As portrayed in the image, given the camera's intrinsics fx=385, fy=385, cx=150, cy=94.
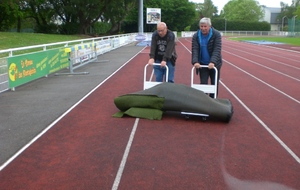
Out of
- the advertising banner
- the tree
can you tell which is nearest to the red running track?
the advertising banner

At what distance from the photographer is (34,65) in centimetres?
1161

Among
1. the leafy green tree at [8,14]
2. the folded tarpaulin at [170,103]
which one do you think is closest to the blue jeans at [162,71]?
the folded tarpaulin at [170,103]

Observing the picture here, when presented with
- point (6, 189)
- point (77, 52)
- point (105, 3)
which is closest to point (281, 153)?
point (6, 189)

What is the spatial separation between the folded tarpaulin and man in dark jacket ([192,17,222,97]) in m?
0.61

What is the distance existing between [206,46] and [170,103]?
1.30 meters

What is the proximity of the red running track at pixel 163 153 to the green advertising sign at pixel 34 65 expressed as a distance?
2.90 metres

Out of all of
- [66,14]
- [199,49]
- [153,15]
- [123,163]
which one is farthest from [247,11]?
[123,163]

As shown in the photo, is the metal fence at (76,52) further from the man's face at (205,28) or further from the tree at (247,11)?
the tree at (247,11)

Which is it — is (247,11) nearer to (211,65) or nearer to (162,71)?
(162,71)

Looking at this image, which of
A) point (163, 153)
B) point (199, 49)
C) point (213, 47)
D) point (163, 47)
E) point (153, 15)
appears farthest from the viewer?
point (153, 15)

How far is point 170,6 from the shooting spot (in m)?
70.6

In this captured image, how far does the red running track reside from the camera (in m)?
4.35

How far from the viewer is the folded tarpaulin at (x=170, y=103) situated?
668 cm

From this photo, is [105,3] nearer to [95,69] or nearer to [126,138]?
[95,69]
